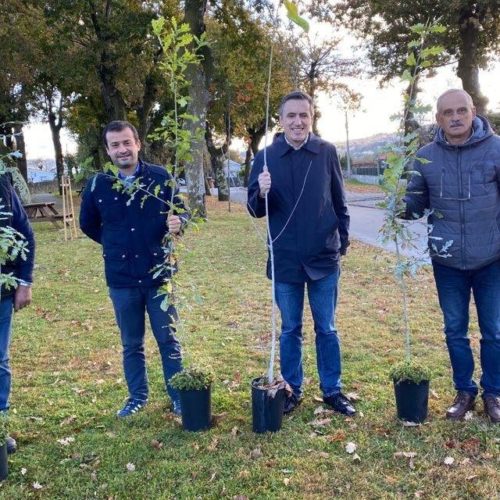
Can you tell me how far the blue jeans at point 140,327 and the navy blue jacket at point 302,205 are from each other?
0.89 m

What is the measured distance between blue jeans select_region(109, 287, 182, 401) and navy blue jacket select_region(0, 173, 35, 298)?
23.8 inches

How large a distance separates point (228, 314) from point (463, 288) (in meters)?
3.79

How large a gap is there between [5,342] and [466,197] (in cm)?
318

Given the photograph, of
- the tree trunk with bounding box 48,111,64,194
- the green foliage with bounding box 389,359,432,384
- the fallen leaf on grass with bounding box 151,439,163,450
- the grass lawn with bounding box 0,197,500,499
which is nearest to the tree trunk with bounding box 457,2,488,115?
the grass lawn with bounding box 0,197,500,499

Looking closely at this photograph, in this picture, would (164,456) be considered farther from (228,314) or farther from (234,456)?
(228,314)

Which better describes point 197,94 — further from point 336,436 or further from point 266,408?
point 336,436

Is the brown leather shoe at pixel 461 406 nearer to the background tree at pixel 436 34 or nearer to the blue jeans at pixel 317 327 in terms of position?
the blue jeans at pixel 317 327

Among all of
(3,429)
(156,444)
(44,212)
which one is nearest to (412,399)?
(156,444)

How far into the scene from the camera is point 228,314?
7070 mm

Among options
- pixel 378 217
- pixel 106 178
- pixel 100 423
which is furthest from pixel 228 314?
pixel 378 217

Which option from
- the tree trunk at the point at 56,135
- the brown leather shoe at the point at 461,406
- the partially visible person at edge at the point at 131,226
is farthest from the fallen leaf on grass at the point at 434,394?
the tree trunk at the point at 56,135

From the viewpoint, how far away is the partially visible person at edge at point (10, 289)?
11.9 feet

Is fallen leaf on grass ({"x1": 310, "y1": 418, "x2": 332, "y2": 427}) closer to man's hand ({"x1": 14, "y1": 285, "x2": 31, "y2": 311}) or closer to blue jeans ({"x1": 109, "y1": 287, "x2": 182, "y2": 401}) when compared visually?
blue jeans ({"x1": 109, "y1": 287, "x2": 182, "y2": 401})

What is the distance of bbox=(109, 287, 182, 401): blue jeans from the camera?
395 cm
